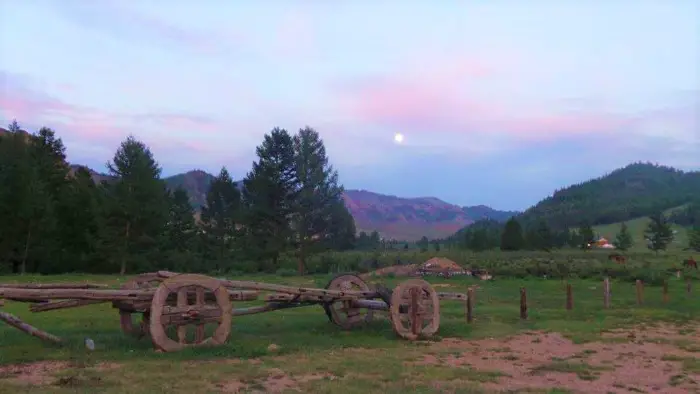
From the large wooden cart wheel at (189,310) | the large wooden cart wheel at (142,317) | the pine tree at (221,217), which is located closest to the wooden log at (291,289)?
the large wooden cart wheel at (189,310)

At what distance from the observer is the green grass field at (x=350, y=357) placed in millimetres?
9297

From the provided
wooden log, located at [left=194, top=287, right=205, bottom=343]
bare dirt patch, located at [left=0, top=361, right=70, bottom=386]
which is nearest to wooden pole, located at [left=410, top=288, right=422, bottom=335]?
wooden log, located at [left=194, top=287, right=205, bottom=343]

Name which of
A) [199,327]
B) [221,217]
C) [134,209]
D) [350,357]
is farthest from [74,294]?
[221,217]

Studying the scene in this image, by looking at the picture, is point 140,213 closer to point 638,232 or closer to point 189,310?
point 189,310

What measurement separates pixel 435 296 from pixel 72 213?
44.3 m

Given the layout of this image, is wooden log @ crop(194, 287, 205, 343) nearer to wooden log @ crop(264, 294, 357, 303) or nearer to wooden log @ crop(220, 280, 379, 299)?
wooden log @ crop(220, 280, 379, 299)

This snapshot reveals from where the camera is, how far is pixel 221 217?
204ft

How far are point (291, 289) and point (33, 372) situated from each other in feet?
18.6

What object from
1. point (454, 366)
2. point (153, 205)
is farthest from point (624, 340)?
point (153, 205)

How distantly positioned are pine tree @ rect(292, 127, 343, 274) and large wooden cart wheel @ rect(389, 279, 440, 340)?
35.5m

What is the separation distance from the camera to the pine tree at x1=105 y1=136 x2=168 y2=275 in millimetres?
47312

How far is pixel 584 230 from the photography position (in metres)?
84.9

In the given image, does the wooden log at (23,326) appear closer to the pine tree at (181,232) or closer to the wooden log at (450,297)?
the wooden log at (450,297)

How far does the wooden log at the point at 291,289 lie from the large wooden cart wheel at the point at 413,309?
1.02 metres
